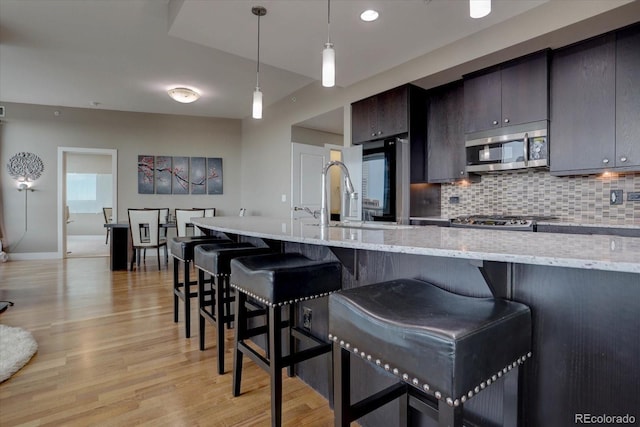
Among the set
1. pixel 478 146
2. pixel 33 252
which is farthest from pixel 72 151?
pixel 478 146

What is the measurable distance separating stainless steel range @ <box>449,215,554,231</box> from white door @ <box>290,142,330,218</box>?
2.44 metres

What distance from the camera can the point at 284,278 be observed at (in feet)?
4.67

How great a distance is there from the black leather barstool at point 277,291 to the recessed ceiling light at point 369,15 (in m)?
1.94

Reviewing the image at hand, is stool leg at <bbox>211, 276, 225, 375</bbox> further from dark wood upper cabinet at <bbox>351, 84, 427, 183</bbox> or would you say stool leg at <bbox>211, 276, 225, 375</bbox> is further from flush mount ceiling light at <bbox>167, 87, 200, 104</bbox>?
flush mount ceiling light at <bbox>167, 87, 200, 104</bbox>

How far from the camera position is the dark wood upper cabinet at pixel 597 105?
225cm

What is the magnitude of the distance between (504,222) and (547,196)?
0.57 metres

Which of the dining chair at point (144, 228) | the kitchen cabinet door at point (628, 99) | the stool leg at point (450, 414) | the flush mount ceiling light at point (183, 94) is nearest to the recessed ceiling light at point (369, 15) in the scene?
the kitchen cabinet door at point (628, 99)

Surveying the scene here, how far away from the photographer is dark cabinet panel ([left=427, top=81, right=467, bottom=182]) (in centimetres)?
336

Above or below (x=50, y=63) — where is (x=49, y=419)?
below

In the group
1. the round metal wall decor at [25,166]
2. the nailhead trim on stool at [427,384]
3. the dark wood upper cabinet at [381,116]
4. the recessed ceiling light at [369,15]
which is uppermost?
the recessed ceiling light at [369,15]

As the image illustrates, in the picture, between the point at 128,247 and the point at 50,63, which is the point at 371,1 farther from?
the point at 128,247

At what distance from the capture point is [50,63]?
163 inches

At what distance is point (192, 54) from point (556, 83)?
3.64 m

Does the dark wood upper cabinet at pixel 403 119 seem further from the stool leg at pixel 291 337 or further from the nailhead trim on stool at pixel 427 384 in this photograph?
the nailhead trim on stool at pixel 427 384
